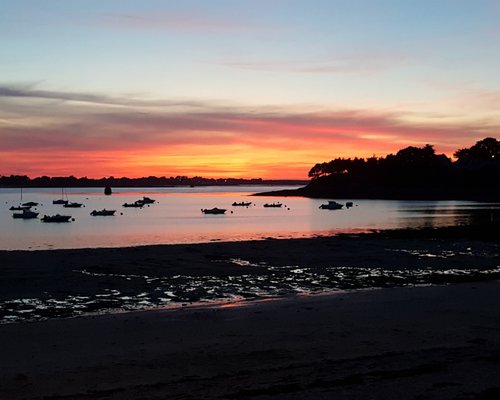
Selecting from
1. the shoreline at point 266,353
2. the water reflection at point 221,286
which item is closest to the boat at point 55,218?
the water reflection at point 221,286

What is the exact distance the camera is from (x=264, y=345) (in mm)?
12562

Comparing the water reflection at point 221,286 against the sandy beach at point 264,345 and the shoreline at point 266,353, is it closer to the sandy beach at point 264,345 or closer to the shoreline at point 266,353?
the sandy beach at point 264,345

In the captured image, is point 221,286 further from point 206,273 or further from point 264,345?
point 264,345

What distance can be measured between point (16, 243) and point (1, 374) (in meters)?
48.8

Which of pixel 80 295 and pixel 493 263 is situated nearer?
pixel 80 295

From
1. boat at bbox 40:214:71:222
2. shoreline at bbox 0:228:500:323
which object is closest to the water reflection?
shoreline at bbox 0:228:500:323

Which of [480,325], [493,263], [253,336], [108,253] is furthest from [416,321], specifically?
[108,253]

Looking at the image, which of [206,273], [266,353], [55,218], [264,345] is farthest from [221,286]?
[55,218]

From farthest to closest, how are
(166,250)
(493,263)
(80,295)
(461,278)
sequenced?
(166,250) < (493,263) < (461,278) < (80,295)

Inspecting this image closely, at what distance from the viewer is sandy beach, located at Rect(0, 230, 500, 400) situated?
9.39 meters

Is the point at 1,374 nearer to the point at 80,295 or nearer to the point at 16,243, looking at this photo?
the point at 80,295

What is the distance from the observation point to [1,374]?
34.3 ft

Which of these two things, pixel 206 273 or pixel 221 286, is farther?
pixel 206 273

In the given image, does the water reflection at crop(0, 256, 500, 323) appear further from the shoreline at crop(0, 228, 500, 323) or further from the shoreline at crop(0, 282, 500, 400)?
the shoreline at crop(0, 282, 500, 400)
